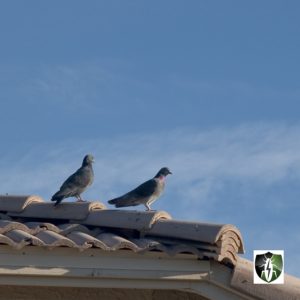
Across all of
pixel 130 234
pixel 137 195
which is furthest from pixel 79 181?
pixel 130 234

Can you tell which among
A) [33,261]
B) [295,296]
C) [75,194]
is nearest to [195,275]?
[295,296]

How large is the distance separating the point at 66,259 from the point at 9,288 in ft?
2.14

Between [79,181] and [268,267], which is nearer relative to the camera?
[268,267]

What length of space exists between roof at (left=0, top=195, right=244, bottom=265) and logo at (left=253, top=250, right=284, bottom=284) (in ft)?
0.53

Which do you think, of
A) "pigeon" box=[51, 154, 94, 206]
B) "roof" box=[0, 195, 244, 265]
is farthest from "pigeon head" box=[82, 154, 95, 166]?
"roof" box=[0, 195, 244, 265]

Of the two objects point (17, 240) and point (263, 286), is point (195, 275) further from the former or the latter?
point (17, 240)

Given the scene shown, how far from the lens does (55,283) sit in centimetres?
474

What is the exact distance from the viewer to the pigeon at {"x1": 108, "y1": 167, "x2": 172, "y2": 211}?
8.16 meters

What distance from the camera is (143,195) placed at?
8.27m

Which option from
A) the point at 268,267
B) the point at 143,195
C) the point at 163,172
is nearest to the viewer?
the point at 268,267

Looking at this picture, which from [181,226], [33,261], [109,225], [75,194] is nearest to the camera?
[33,261]

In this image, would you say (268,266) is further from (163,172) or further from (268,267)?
(163,172)

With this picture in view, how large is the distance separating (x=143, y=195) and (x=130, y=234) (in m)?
2.83

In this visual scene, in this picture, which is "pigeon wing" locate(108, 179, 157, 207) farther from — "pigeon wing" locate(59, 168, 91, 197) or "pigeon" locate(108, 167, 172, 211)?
"pigeon wing" locate(59, 168, 91, 197)
